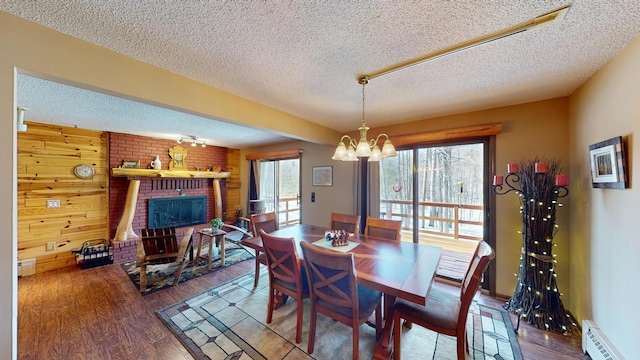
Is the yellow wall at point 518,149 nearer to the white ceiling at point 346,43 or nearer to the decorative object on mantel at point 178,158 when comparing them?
the white ceiling at point 346,43

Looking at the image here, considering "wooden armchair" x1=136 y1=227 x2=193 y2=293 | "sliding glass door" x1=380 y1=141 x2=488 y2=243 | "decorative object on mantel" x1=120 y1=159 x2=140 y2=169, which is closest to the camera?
"wooden armchair" x1=136 y1=227 x2=193 y2=293

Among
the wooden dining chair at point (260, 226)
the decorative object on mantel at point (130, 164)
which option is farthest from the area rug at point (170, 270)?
the decorative object on mantel at point (130, 164)

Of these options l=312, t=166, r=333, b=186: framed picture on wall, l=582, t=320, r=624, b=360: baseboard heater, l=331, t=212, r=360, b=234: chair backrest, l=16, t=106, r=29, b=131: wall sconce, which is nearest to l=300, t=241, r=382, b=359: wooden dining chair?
l=331, t=212, r=360, b=234: chair backrest

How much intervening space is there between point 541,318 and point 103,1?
162 inches

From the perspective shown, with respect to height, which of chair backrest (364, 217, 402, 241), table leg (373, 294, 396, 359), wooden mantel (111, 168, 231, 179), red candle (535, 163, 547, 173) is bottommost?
table leg (373, 294, 396, 359)

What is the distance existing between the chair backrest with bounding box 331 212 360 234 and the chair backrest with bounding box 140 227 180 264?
7.61 ft

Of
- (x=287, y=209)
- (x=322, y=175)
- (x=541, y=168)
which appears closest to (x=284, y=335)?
(x=322, y=175)

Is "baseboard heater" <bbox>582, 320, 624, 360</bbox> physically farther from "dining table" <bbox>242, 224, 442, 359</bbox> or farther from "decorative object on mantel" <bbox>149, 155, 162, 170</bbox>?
"decorative object on mantel" <bbox>149, 155, 162, 170</bbox>

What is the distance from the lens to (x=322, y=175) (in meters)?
4.30

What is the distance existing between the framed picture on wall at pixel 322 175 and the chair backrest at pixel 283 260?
7.52 ft

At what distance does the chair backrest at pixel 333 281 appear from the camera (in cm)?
153

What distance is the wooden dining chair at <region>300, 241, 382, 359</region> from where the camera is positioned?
60.6 inches

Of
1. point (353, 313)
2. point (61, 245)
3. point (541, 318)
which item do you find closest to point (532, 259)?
point (541, 318)

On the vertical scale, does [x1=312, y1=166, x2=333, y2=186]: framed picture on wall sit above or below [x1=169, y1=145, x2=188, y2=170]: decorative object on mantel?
below
